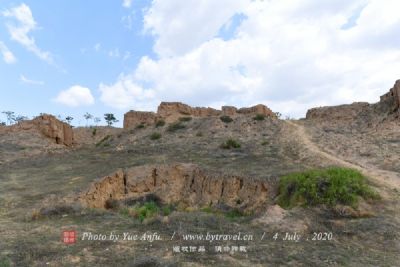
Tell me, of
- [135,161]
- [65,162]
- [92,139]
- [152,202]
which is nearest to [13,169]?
[65,162]

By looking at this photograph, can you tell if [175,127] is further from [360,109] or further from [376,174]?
[376,174]

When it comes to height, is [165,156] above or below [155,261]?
above

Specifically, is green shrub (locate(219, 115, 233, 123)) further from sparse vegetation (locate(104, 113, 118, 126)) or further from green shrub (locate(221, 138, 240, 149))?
sparse vegetation (locate(104, 113, 118, 126))

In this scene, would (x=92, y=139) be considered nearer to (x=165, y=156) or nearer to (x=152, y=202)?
(x=165, y=156)

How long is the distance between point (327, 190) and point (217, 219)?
3.23 m

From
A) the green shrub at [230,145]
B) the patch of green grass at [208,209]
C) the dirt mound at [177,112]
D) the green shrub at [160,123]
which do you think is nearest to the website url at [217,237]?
the patch of green grass at [208,209]

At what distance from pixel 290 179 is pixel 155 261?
655 cm

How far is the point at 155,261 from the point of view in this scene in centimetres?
696

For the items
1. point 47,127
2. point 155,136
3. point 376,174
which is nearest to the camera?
point 376,174

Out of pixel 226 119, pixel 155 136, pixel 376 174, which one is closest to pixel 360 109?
pixel 226 119

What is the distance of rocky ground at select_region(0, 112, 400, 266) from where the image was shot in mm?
7406

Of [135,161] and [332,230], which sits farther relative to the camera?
[135,161]

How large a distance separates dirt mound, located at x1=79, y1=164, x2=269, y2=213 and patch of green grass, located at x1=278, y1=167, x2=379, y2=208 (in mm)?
1580

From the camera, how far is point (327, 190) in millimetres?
10820
